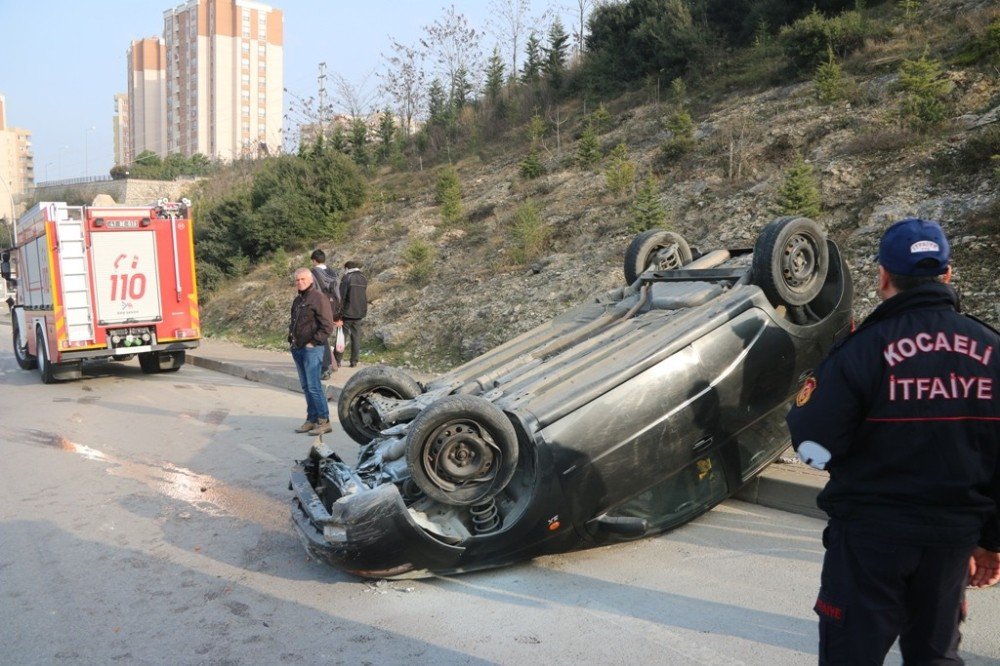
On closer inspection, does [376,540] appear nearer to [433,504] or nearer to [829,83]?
[433,504]

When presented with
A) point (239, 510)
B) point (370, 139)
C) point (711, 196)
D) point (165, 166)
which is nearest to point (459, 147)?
point (370, 139)

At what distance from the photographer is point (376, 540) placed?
165 inches

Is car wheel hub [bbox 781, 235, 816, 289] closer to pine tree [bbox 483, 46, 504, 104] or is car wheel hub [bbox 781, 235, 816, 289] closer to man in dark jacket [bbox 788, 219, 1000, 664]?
man in dark jacket [bbox 788, 219, 1000, 664]

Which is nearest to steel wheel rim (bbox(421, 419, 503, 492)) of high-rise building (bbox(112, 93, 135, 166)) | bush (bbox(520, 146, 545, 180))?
bush (bbox(520, 146, 545, 180))

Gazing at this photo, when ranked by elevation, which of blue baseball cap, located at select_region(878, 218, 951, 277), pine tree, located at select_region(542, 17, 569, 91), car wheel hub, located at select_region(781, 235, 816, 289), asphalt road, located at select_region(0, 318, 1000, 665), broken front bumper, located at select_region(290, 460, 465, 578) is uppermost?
pine tree, located at select_region(542, 17, 569, 91)

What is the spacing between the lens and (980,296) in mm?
8422

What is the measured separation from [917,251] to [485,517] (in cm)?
275

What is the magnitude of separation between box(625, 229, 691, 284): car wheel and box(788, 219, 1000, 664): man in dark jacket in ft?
12.8

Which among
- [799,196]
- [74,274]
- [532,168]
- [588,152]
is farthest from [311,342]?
[532,168]

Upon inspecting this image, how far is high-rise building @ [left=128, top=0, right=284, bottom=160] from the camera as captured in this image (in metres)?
96.7

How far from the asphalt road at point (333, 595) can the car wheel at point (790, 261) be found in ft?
5.01

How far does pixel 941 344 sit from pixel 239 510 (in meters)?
5.03

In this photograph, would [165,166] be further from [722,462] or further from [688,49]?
[722,462]

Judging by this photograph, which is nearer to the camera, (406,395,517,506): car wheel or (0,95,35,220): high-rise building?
(406,395,517,506): car wheel
